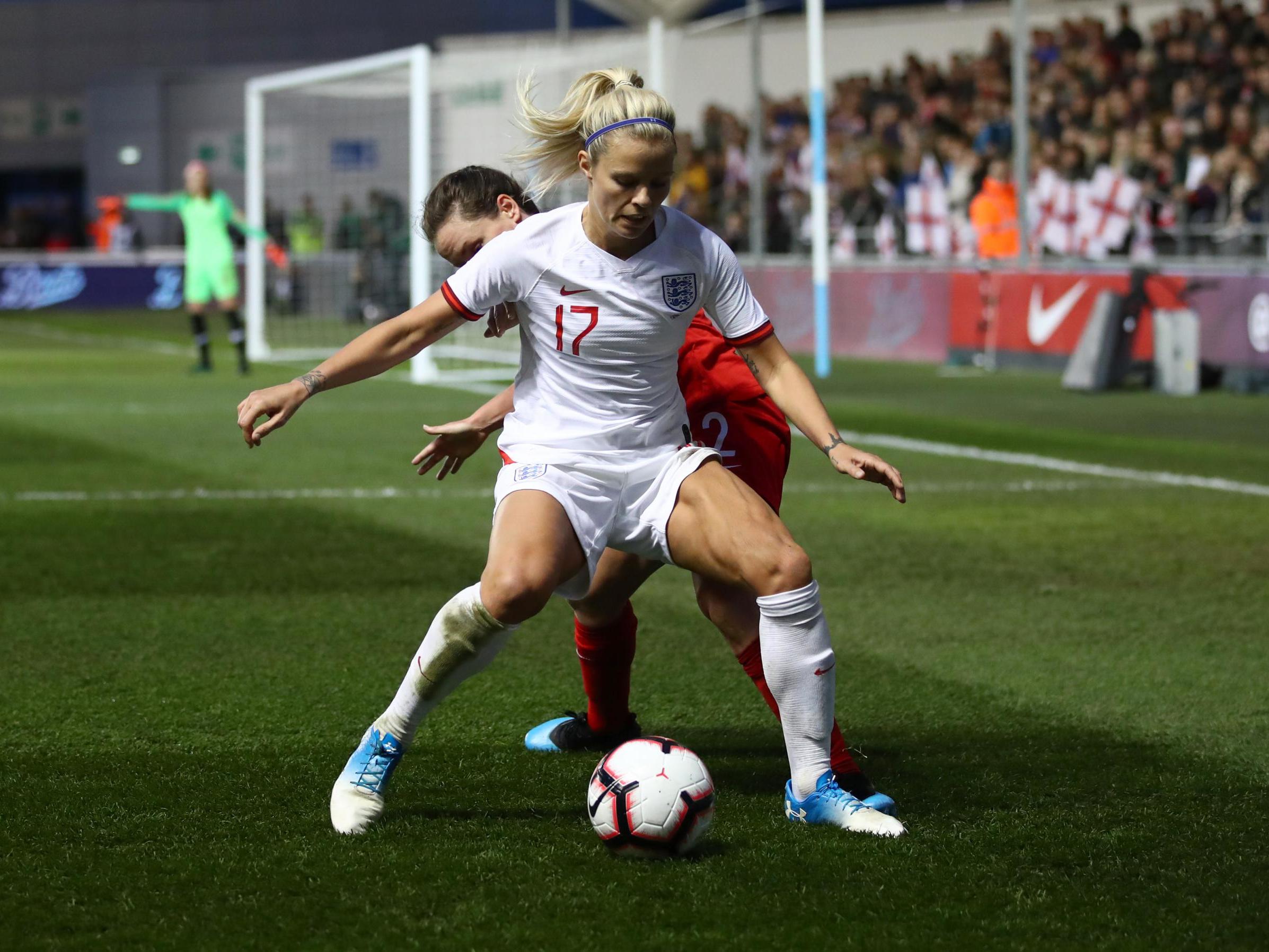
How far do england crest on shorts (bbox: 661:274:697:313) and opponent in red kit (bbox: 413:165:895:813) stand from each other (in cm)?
37

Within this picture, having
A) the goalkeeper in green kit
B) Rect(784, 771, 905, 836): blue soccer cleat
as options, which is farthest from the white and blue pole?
Rect(784, 771, 905, 836): blue soccer cleat

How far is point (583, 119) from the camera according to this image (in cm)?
401

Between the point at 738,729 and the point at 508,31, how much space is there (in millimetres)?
38217


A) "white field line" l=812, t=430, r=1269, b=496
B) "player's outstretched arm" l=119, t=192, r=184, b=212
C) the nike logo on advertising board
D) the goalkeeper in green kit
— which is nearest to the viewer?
"white field line" l=812, t=430, r=1269, b=496

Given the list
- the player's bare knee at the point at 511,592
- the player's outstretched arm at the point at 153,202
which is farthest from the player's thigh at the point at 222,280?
the player's bare knee at the point at 511,592

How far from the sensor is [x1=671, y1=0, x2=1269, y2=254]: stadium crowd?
736 inches

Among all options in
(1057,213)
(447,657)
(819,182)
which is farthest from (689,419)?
(1057,213)

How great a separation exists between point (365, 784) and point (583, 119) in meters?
1.54

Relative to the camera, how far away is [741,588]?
4.03 meters

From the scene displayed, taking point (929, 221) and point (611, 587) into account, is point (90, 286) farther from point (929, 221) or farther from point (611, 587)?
point (611, 587)

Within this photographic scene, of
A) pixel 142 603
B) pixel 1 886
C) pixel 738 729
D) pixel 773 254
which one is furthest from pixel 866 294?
pixel 1 886

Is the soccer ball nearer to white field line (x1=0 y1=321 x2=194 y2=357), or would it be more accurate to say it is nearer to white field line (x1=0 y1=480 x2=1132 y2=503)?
white field line (x1=0 y1=480 x2=1132 y2=503)

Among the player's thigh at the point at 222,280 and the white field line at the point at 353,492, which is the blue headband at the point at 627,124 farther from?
the player's thigh at the point at 222,280

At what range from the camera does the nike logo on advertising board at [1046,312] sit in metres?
16.8
